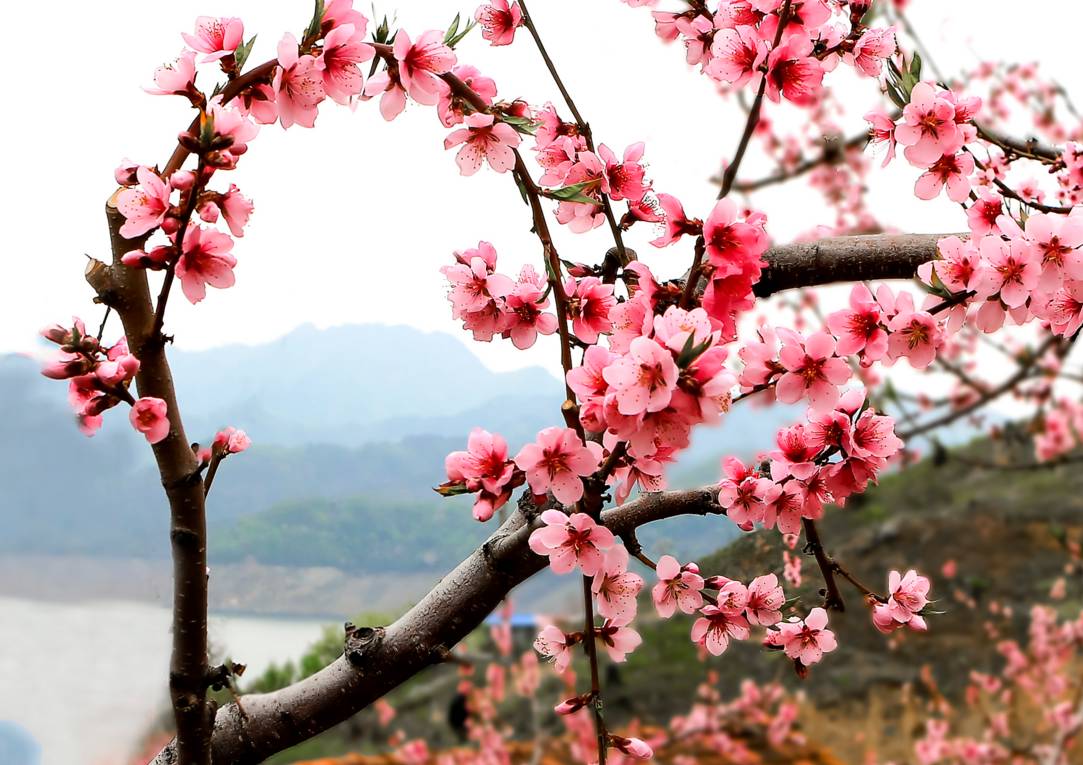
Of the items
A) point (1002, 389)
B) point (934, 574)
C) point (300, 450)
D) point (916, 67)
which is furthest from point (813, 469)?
point (934, 574)

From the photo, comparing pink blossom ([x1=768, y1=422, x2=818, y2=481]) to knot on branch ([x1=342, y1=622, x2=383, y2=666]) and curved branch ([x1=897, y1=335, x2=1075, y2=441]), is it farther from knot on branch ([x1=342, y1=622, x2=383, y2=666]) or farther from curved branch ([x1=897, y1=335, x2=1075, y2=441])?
curved branch ([x1=897, y1=335, x2=1075, y2=441])

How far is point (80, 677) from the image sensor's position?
1487mm

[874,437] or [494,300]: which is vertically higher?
[494,300]

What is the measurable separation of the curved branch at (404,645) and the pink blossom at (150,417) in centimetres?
27

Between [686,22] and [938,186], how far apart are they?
0.98 ft

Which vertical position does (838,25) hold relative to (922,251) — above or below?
above

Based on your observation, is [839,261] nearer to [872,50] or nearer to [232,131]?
[872,50]

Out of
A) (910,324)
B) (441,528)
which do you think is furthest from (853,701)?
(910,324)

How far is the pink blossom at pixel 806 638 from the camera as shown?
2.39 feet

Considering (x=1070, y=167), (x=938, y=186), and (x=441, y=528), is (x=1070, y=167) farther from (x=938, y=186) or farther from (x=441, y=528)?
(x=441, y=528)

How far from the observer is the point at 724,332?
0.60 metres

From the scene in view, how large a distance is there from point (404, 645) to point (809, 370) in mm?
426

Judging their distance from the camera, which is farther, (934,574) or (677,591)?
(934,574)

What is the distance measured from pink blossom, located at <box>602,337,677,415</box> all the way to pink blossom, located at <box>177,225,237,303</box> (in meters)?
0.29
